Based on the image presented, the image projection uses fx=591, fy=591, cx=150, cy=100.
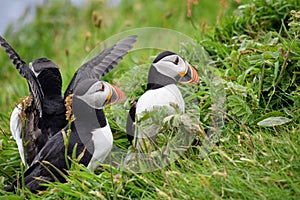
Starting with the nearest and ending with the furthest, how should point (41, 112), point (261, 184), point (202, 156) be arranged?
point (261, 184)
point (202, 156)
point (41, 112)

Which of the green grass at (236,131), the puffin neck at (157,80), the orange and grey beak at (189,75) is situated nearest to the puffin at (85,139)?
the green grass at (236,131)

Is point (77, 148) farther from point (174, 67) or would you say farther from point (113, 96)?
point (174, 67)

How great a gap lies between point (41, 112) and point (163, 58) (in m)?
1.04

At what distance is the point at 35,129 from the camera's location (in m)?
4.34

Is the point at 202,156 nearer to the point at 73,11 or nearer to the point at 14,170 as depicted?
the point at 14,170

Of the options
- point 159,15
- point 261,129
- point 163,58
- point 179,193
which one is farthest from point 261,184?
point 159,15

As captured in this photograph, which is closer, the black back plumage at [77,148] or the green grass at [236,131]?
the green grass at [236,131]

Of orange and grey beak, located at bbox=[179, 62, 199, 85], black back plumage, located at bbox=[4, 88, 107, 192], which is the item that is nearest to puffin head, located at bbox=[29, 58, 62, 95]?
black back plumage, located at bbox=[4, 88, 107, 192]

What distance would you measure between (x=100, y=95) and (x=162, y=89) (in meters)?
0.40

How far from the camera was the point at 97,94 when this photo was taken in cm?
384

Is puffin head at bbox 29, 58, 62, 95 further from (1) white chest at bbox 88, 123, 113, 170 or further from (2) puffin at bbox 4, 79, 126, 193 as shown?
(1) white chest at bbox 88, 123, 113, 170

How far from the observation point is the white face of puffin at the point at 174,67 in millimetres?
3812

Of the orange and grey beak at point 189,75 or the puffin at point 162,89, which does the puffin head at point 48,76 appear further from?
the orange and grey beak at point 189,75

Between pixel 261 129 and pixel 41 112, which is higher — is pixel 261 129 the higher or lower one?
the lower one
